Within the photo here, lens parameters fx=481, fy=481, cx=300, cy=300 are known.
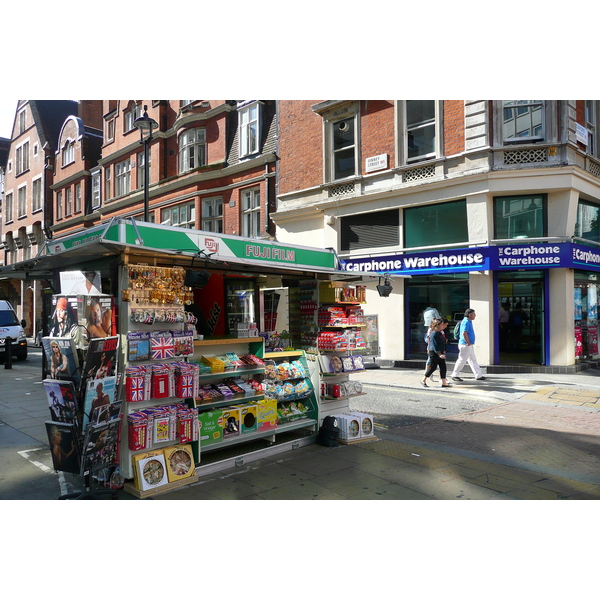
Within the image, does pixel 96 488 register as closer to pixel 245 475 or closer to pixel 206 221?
pixel 245 475

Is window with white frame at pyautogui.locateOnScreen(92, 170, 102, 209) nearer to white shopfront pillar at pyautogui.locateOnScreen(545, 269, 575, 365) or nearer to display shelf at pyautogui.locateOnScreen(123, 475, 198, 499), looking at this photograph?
white shopfront pillar at pyautogui.locateOnScreen(545, 269, 575, 365)

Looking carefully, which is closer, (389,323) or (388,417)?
(388,417)

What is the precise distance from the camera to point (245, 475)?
5652 millimetres

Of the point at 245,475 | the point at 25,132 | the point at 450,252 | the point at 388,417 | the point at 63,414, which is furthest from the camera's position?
the point at 25,132

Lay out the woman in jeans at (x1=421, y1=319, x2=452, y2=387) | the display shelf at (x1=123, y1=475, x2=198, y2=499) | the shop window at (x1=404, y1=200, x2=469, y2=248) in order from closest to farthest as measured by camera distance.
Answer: the display shelf at (x1=123, y1=475, x2=198, y2=499)
the woman in jeans at (x1=421, y1=319, x2=452, y2=387)
the shop window at (x1=404, y1=200, x2=469, y2=248)

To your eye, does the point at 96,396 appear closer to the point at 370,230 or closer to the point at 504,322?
the point at 504,322

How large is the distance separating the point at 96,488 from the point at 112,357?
1.46 meters

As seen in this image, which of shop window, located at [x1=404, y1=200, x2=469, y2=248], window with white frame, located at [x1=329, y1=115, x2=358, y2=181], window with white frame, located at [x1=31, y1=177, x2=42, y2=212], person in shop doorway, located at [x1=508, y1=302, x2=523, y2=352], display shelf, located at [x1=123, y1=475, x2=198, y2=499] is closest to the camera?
display shelf, located at [x1=123, y1=475, x2=198, y2=499]

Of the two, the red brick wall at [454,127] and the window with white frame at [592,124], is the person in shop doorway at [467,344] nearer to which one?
the red brick wall at [454,127]

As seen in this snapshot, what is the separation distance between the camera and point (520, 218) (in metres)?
14.3

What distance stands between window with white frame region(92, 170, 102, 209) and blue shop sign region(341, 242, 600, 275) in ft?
79.8

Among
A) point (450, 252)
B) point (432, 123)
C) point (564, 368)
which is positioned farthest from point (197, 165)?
point (564, 368)

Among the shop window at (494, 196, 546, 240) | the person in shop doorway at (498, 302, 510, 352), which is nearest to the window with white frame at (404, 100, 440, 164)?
the shop window at (494, 196, 546, 240)

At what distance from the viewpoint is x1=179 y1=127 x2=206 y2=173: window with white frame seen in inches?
939
